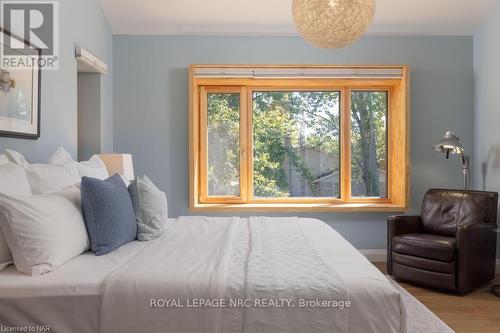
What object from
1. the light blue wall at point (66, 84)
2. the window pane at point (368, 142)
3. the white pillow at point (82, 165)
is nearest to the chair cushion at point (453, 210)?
the window pane at point (368, 142)

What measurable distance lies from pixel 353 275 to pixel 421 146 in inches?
121

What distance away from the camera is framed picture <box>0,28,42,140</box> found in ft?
7.40

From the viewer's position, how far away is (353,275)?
61.5 inches

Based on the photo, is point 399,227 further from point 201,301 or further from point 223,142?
point 201,301

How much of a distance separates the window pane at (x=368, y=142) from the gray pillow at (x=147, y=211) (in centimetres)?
265

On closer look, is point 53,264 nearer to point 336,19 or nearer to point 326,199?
point 336,19

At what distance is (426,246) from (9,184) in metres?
3.01

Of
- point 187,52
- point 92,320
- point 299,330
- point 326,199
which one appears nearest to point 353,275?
point 299,330

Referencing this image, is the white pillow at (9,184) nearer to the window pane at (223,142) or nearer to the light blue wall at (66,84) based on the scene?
the light blue wall at (66,84)

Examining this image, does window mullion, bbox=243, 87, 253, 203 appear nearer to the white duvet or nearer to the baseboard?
the baseboard

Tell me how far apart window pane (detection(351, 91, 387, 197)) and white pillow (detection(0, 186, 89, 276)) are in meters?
3.35

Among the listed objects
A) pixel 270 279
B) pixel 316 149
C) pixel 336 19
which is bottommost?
pixel 270 279

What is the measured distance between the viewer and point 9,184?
1.79 m

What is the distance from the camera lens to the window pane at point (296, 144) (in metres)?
4.39
